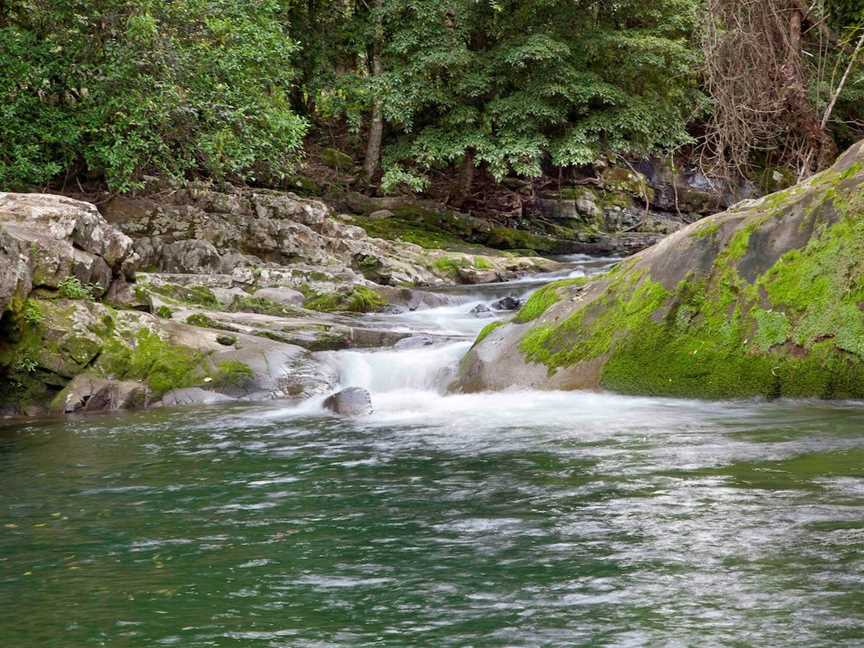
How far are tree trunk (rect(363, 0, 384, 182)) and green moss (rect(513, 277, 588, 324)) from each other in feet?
56.0

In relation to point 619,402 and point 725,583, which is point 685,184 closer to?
point 619,402

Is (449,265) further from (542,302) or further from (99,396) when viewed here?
(99,396)

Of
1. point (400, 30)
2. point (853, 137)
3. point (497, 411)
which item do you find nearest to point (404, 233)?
point (400, 30)

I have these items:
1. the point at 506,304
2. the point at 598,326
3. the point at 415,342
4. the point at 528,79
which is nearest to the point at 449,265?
the point at 506,304

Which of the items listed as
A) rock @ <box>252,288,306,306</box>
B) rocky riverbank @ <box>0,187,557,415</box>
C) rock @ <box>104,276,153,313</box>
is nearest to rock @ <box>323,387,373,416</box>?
rocky riverbank @ <box>0,187,557,415</box>

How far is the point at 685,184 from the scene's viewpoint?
34.7 m

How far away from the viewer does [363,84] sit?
2942 cm

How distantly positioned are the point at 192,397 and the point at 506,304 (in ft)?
27.2

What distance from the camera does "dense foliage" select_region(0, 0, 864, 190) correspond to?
813 inches

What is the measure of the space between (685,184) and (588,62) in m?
7.29

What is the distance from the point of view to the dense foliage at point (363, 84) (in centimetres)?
2064

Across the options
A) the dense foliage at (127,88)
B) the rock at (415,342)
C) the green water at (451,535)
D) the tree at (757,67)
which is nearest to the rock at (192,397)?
the green water at (451,535)

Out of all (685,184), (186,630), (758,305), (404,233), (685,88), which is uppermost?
(685,88)

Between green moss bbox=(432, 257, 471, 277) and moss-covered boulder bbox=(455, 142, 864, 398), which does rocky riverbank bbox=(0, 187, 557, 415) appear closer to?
moss-covered boulder bbox=(455, 142, 864, 398)
